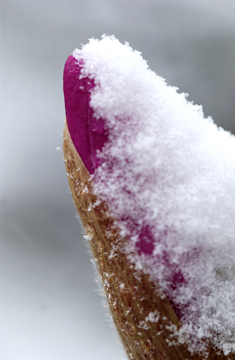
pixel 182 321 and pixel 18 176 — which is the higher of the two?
pixel 18 176

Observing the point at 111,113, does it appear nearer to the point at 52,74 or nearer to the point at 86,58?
the point at 86,58

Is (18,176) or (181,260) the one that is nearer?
(181,260)

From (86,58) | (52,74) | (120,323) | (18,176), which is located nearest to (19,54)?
(52,74)

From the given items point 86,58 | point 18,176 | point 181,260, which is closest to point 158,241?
point 181,260

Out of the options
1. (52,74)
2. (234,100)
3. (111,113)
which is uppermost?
(52,74)

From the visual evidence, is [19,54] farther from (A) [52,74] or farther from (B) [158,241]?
(B) [158,241]

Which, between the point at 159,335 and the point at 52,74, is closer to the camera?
the point at 159,335
